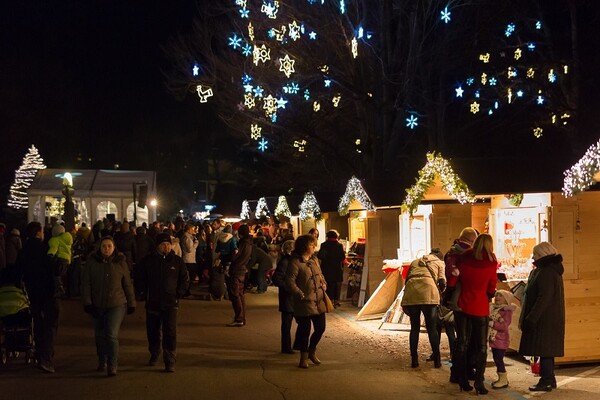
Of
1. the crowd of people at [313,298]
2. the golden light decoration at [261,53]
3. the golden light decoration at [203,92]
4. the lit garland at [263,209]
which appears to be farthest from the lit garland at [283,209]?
the crowd of people at [313,298]

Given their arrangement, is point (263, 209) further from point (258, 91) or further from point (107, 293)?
point (107, 293)

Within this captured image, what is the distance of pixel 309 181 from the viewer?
1693 inches

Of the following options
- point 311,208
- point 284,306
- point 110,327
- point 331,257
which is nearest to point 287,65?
point 311,208

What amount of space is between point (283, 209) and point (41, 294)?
20.5 m

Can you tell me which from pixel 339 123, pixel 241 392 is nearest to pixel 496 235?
pixel 241 392

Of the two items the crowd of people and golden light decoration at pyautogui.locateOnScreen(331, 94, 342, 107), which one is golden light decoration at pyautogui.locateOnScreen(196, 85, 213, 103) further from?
the crowd of people

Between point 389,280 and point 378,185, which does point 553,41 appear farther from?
point 389,280

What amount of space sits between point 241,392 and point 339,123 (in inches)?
921

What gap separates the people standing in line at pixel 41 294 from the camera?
977 cm

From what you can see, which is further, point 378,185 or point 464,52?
point 464,52

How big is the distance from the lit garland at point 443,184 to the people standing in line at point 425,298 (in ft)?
8.72

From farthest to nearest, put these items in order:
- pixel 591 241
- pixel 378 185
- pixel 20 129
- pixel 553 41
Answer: pixel 20 129 → pixel 553 41 → pixel 378 185 → pixel 591 241

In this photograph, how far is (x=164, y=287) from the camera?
32.2 ft

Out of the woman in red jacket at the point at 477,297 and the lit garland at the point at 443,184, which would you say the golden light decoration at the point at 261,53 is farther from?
the woman in red jacket at the point at 477,297
